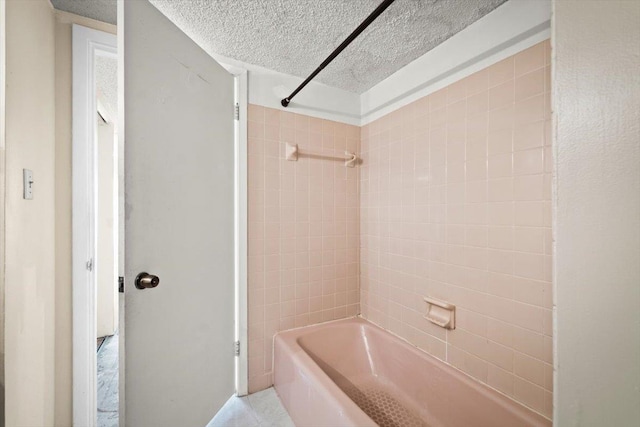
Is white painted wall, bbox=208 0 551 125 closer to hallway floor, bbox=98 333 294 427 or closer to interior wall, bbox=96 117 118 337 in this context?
interior wall, bbox=96 117 118 337

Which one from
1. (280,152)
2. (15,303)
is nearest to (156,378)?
(15,303)

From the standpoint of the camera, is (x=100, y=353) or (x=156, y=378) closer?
(x=156, y=378)

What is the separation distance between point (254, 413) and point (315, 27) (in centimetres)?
213

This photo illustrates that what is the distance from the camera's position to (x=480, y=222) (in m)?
1.13

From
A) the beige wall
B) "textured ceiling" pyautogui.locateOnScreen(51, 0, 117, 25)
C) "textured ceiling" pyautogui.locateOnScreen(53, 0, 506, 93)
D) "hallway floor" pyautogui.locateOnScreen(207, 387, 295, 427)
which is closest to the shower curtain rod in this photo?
"textured ceiling" pyautogui.locateOnScreen(53, 0, 506, 93)

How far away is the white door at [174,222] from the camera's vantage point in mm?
867

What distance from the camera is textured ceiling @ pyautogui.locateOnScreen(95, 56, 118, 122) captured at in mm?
1470

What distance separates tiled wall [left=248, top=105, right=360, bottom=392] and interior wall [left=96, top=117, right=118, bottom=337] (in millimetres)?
1784

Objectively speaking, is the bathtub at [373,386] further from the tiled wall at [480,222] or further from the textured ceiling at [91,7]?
the textured ceiling at [91,7]

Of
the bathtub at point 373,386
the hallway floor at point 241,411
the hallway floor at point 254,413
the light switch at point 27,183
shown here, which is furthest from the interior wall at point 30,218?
the bathtub at point 373,386

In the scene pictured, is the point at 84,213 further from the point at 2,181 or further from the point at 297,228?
the point at 297,228

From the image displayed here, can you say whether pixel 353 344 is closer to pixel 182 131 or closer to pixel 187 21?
pixel 182 131

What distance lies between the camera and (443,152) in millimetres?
1277

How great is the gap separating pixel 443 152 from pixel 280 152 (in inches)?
39.0
